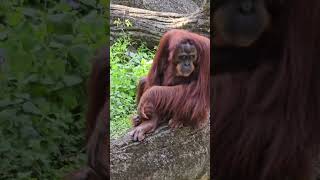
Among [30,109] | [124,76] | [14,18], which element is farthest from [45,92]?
[124,76]

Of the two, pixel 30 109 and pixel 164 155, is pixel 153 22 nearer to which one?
pixel 164 155

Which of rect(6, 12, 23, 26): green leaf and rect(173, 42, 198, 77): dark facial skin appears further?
rect(6, 12, 23, 26): green leaf

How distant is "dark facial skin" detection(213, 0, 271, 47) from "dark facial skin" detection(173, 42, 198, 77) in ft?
0.24

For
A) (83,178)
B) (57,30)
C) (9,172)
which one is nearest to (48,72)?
(57,30)

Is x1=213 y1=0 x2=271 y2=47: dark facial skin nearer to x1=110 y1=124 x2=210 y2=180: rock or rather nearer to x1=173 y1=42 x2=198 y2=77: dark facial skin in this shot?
x1=173 y1=42 x2=198 y2=77: dark facial skin

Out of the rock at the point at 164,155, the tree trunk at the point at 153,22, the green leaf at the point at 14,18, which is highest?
the green leaf at the point at 14,18

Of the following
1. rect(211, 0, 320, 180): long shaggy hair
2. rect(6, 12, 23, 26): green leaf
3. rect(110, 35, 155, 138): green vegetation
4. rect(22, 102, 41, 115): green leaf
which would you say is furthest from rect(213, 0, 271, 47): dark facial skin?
rect(6, 12, 23, 26): green leaf

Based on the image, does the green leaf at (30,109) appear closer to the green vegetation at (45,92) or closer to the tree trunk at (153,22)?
the green vegetation at (45,92)

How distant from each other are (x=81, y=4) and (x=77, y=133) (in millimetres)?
611

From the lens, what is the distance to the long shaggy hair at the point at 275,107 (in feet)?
4.12

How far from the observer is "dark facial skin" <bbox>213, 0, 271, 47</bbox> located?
49.6 inches

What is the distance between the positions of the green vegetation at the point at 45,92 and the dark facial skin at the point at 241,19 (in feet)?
2.93

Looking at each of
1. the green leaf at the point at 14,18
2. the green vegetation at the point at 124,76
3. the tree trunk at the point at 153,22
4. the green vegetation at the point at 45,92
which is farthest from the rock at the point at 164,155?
the green leaf at the point at 14,18

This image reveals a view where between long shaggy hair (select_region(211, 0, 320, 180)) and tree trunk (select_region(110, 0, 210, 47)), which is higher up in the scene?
tree trunk (select_region(110, 0, 210, 47))
